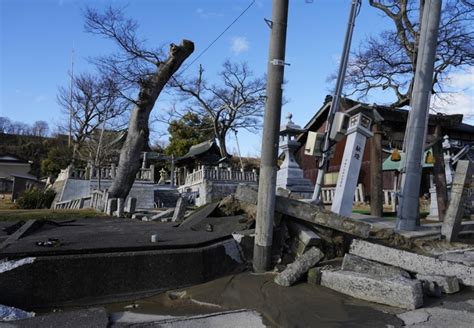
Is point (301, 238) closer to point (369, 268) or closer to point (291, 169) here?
point (369, 268)

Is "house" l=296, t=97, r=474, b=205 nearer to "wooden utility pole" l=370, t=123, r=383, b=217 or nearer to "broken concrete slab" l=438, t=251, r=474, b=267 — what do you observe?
"wooden utility pole" l=370, t=123, r=383, b=217

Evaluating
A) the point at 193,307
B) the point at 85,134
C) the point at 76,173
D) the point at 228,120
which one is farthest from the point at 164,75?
the point at 85,134

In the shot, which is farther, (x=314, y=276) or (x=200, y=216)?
(x=200, y=216)

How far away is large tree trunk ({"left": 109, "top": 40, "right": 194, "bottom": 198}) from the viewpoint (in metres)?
14.8

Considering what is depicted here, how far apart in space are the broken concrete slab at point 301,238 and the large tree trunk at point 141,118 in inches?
436

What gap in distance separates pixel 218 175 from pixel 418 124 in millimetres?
23221

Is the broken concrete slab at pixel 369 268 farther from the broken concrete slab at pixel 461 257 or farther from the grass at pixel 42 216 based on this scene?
the grass at pixel 42 216

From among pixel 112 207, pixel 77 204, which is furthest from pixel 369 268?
pixel 77 204

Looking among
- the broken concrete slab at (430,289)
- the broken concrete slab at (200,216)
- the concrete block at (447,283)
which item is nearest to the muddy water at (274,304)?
the broken concrete slab at (430,289)

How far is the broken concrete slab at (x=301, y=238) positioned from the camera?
16.2 feet

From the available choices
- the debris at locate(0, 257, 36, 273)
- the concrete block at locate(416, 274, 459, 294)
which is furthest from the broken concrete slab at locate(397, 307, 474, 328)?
the debris at locate(0, 257, 36, 273)

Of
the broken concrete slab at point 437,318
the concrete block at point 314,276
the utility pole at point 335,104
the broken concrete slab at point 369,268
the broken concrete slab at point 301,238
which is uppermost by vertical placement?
the utility pole at point 335,104

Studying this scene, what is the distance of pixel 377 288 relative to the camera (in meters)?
3.71

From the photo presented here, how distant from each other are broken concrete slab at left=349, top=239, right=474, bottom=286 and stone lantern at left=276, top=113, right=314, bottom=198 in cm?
456
